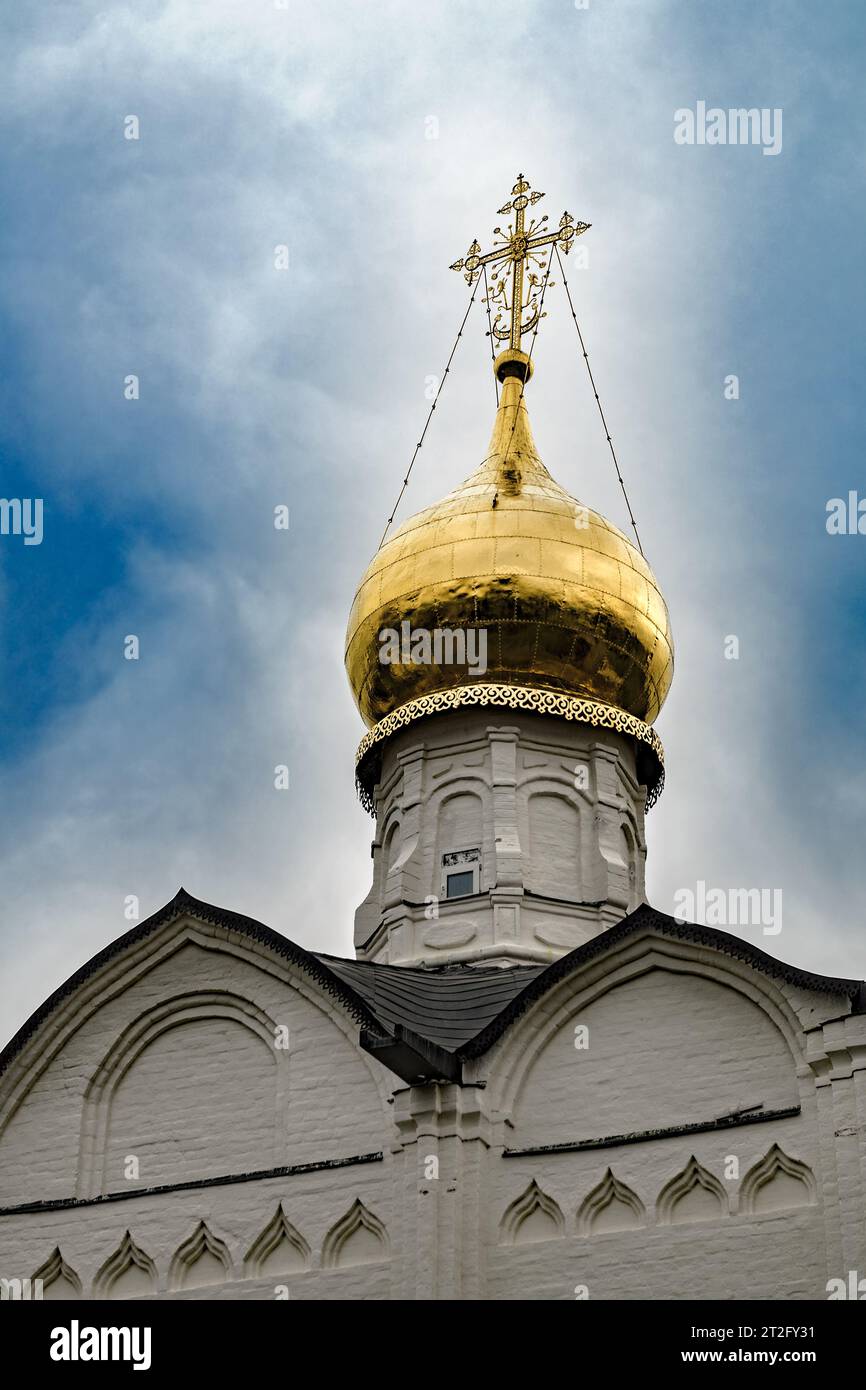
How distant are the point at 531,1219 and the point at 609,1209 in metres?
0.49

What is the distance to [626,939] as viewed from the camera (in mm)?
11344

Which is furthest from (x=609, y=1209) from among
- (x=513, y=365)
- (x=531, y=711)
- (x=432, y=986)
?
(x=513, y=365)

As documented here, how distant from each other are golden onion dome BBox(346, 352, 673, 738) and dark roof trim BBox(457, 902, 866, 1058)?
3800 millimetres

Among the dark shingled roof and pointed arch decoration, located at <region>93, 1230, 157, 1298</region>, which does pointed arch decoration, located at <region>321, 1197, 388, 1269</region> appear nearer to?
the dark shingled roof

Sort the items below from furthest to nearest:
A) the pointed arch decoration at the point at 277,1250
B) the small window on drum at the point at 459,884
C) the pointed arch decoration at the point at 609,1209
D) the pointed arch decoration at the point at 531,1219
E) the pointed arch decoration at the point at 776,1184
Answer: the small window on drum at the point at 459,884, the pointed arch decoration at the point at 277,1250, the pointed arch decoration at the point at 531,1219, the pointed arch decoration at the point at 609,1209, the pointed arch decoration at the point at 776,1184

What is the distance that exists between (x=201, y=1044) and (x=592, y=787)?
14.0 ft

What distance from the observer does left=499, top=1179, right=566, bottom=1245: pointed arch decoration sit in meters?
10.7

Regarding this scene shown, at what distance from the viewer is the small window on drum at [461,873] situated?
14.4 m

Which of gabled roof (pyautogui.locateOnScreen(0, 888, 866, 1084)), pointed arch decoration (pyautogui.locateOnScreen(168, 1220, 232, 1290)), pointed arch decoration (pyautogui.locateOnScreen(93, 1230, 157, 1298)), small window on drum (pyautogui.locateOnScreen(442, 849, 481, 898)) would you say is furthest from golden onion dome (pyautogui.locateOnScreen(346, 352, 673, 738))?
pointed arch decoration (pyautogui.locateOnScreen(93, 1230, 157, 1298))

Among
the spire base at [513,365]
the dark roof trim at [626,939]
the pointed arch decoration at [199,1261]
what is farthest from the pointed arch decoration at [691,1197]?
the spire base at [513,365]

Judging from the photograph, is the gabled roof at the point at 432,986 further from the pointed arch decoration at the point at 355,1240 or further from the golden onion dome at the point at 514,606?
the golden onion dome at the point at 514,606

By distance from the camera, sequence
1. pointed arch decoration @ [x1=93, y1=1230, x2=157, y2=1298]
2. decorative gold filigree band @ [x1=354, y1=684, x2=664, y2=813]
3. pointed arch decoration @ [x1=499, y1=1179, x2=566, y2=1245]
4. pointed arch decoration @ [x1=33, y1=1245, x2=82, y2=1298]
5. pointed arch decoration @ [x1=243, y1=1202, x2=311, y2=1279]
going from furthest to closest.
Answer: decorative gold filigree band @ [x1=354, y1=684, x2=664, y2=813] → pointed arch decoration @ [x1=33, y1=1245, x2=82, y2=1298] → pointed arch decoration @ [x1=93, y1=1230, x2=157, y2=1298] → pointed arch decoration @ [x1=243, y1=1202, x2=311, y2=1279] → pointed arch decoration @ [x1=499, y1=1179, x2=566, y2=1245]

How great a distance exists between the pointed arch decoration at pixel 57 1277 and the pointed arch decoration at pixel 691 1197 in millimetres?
3932
